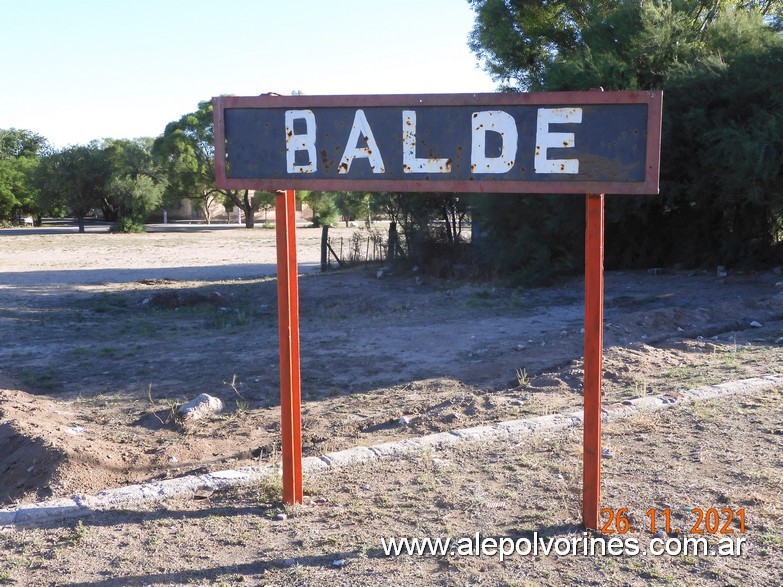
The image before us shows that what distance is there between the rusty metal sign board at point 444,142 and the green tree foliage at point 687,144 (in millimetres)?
11684

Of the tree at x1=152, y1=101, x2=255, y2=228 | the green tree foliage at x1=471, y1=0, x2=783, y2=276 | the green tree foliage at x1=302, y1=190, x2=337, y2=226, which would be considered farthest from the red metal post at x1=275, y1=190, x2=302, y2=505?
the tree at x1=152, y1=101, x2=255, y2=228

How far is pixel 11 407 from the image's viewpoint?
22.5 ft

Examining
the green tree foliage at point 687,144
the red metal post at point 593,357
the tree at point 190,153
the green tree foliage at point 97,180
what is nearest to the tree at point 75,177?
the green tree foliage at point 97,180

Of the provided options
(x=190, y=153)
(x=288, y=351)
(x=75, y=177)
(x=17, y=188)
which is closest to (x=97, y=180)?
(x=75, y=177)

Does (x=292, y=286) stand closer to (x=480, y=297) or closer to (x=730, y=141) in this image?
(x=480, y=297)

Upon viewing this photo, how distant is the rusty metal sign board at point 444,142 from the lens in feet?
12.2

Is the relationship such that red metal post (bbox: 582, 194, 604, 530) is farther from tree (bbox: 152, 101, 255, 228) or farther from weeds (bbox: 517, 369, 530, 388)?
tree (bbox: 152, 101, 255, 228)

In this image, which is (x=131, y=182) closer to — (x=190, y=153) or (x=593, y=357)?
(x=190, y=153)

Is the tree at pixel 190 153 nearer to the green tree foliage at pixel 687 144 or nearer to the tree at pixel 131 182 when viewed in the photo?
the tree at pixel 131 182

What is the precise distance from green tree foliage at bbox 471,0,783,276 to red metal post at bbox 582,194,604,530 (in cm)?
1162

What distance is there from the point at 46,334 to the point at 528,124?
31.9ft

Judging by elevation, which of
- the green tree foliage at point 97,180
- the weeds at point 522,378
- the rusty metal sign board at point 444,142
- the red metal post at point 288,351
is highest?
the green tree foliage at point 97,180

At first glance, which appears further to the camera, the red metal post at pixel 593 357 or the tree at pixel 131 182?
the tree at pixel 131 182

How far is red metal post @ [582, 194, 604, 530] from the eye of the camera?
3.89 meters
